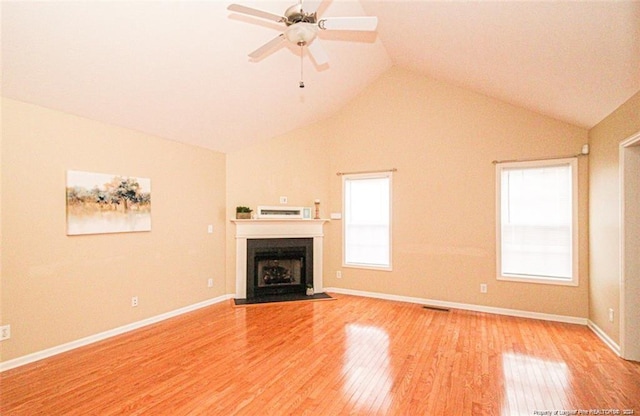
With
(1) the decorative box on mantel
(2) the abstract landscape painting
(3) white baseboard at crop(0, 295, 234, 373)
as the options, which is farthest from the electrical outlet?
(1) the decorative box on mantel

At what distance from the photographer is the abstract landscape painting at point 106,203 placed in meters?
3.17

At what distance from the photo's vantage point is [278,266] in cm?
538

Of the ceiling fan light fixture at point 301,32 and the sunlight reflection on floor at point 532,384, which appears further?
the ceiling fan light fixture at point 301,32

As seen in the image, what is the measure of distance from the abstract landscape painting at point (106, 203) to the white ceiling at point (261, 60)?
700 millimetres

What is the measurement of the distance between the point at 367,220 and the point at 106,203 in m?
3.86

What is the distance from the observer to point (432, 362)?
9.45 feet

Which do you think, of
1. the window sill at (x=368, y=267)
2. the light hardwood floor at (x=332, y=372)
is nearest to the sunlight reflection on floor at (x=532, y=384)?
the light hardwood floor at (x=332, y=372)

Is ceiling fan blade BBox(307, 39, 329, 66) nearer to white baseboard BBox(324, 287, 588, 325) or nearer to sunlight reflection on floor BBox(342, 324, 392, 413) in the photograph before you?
sunlight reflection on floor BBox(342, 324, 392, 413)

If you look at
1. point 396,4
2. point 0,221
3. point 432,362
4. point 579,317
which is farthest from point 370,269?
point 0,221

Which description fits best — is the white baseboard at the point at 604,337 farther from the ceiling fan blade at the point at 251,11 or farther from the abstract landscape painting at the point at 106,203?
the abstract landscape painting at the point at 106,203

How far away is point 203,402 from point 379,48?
473 cm

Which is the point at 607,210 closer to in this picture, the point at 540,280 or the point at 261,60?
the point at 540,280

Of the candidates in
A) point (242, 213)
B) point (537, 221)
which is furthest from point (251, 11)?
point (537, 221)

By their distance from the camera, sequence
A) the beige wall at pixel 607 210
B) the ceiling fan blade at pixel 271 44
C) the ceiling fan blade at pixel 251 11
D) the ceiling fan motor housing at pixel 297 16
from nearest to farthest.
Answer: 1. the ceiling fan blade at pixel 251 11
2. the ceiling fan motor housing at pixel 297 16
3. the ceiling fan blade at pixel 271 44
4. the beige wall at pixel 607 210
